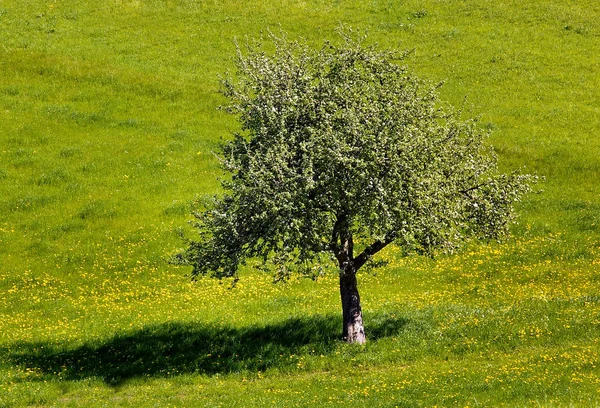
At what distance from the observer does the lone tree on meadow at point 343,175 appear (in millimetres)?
24828

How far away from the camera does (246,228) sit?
25.7 m

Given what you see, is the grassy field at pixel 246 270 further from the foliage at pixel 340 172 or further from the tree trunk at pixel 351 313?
the foliage at pixel 340 172

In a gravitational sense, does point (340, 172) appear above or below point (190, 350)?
above

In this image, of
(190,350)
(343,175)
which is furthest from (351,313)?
(190,350)

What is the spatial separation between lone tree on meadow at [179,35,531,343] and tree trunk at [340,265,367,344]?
1.7 inches

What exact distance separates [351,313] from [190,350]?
713cm

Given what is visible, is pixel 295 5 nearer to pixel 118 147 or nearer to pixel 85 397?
pixel 118 147

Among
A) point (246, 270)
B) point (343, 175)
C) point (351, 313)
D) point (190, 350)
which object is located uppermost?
point (343, 175)

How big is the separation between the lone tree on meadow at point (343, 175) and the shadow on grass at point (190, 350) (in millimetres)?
2170

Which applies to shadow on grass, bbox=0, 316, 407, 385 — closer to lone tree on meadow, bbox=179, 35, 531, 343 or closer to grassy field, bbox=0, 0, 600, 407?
grassy field, bbox=0, 0, 600, 407

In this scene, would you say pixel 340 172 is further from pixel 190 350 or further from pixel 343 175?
pixel 190 350

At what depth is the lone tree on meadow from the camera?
2483 centimetres

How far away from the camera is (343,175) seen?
82.2 ft

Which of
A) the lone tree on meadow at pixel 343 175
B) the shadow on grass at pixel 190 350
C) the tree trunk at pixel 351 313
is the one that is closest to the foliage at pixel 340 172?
the lone tree on meadow at pixel 343 175
